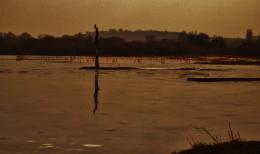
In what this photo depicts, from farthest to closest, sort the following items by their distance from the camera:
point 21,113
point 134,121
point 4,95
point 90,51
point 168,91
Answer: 1. point 90,51
2. point 168,91
3. point 4,95
4. point 21,113
5. point 134,121

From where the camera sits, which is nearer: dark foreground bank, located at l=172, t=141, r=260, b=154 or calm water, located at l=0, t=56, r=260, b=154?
dark foreground bank, located at l=172, t=141, r=260, b=154

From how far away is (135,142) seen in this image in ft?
46.3

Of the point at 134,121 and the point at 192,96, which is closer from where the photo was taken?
the point at 134,121

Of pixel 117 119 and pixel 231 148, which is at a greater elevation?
pixel 231 148

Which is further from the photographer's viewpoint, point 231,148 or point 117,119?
point 117,119

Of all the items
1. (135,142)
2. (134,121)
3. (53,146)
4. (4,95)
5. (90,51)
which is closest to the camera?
(53,146)

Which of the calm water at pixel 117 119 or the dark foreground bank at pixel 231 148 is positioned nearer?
the dark foreground bank at pixel 231 148

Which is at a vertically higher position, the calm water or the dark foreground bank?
the dark foreground bank

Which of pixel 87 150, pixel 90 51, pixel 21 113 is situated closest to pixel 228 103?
pixel 21 113

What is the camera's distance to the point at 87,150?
12.8m

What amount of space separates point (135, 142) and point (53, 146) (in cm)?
219

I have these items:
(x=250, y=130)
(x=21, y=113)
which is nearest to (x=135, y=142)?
(x=250, y=130)

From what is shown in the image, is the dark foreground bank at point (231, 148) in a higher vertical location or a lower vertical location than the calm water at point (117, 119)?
higher

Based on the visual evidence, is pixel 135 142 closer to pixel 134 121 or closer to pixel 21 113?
pixel 134 121
